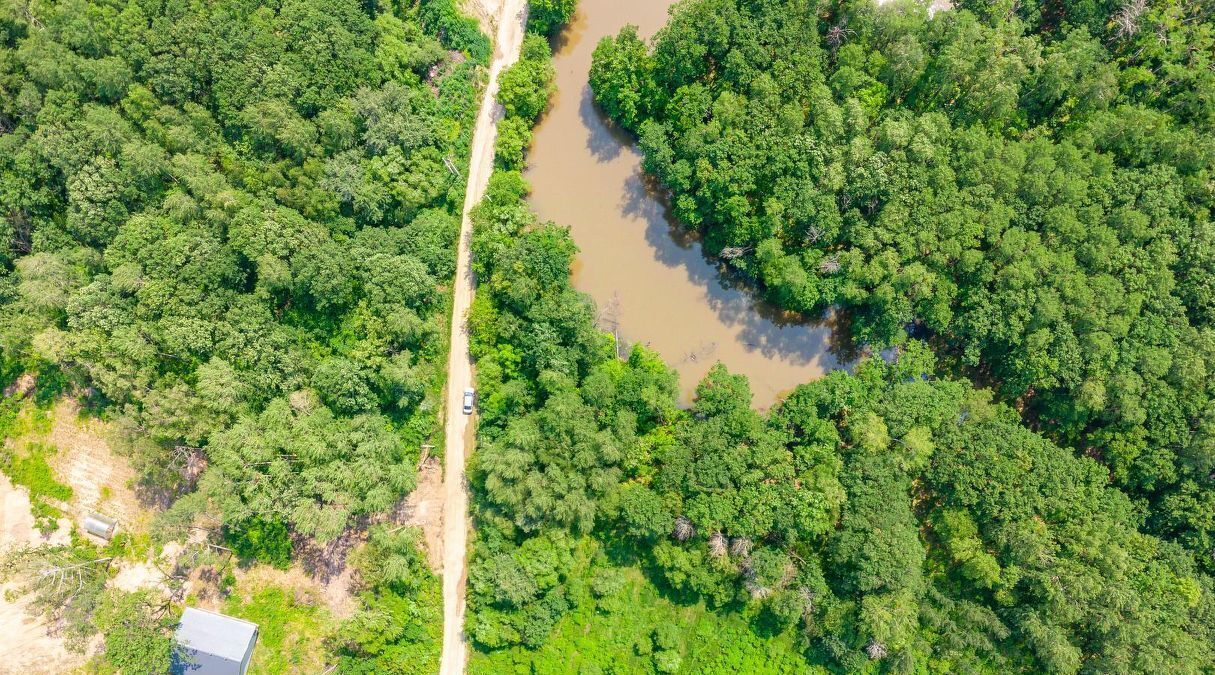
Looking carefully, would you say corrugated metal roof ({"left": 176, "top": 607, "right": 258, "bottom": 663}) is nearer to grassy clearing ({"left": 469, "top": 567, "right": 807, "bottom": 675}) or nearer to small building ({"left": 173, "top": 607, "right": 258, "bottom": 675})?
small building ({"left": 173, "top": 607, "right": 258, "bottom": 675})

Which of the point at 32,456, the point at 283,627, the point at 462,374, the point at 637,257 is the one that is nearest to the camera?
the point at 283,627

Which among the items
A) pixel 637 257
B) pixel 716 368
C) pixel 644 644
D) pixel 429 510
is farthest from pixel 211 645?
pixel 637 257

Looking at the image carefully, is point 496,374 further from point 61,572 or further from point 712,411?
point 61,572

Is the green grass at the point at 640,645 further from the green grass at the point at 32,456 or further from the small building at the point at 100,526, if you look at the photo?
the green grass at the point at 32,456

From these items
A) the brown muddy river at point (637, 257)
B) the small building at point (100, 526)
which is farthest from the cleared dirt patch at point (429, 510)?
the small building at point (100, 526)

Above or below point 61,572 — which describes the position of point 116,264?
above

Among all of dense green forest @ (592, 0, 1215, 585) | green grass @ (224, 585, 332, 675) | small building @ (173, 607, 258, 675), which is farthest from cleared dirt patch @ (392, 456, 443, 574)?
dense green forest @ (592, 0, 1215, 585)

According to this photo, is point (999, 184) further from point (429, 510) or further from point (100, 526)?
point (100, 526)

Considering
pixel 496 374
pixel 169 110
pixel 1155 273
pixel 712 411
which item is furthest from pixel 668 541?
pixel 169 110
